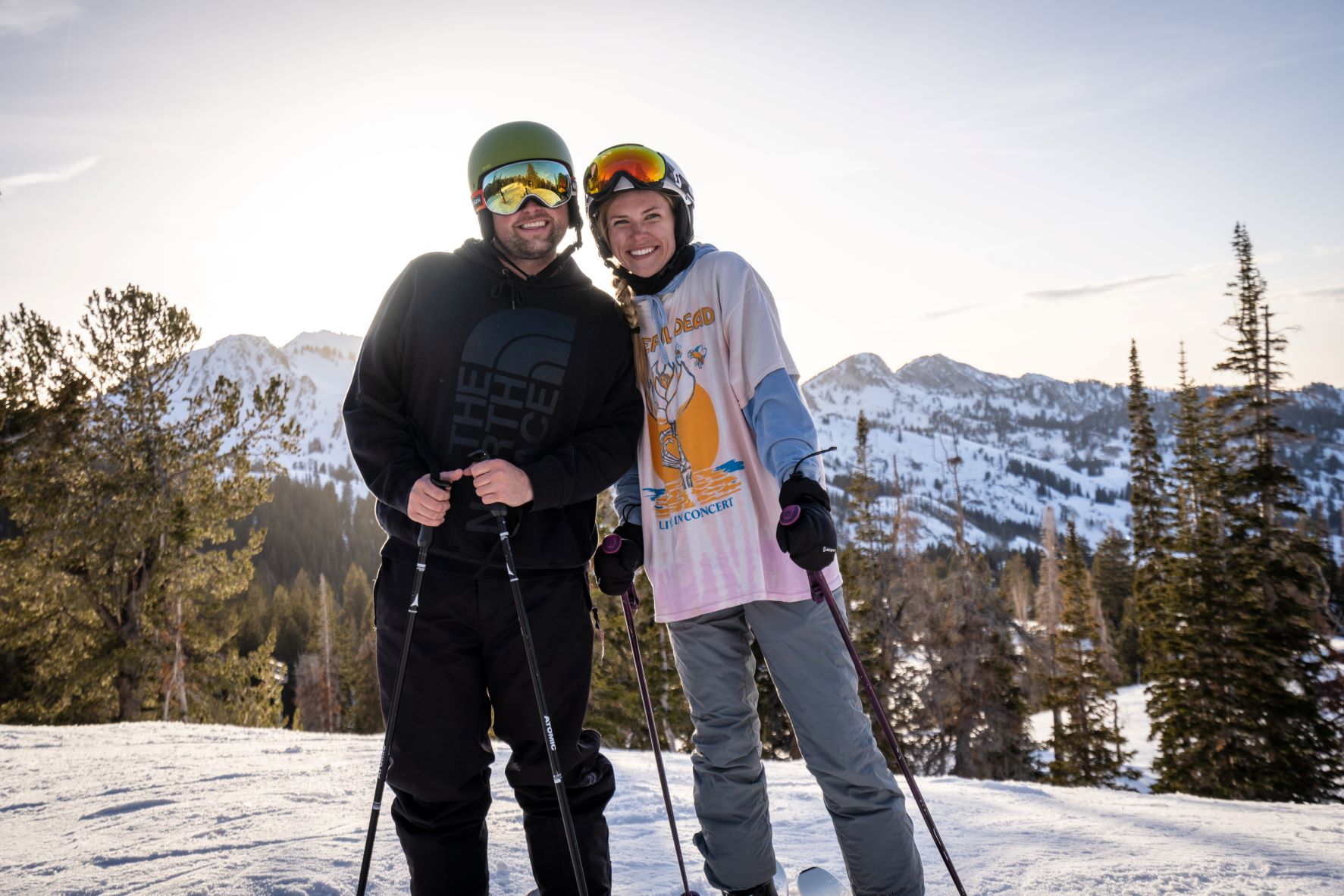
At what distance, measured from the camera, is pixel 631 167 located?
290 centimetres

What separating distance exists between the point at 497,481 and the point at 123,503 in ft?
57.3

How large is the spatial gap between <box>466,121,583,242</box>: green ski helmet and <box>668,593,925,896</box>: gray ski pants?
1704 mm

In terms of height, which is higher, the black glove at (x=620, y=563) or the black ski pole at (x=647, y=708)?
the black glove at (x=620, y=563)

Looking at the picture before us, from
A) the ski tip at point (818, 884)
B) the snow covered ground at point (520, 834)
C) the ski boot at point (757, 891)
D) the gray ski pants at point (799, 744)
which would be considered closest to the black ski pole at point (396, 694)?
the snow covered ground at point (520, 834)

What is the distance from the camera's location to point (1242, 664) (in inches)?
790

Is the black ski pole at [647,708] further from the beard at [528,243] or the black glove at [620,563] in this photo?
the beard at [528,243]

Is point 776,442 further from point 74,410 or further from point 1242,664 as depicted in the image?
point 1242,664

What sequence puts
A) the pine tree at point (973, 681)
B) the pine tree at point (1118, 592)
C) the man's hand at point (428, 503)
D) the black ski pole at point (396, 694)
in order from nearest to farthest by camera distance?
the black ski pole at point (396, 694) → the man's hand at point (428, 503) → the pine tree at point (973, 681) → the pine tree at point (1118, 592)

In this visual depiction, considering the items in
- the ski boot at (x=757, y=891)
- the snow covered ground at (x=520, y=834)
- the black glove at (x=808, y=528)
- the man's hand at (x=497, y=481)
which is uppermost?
the man's hand at (x=497, y=481)

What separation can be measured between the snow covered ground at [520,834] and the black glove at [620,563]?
1.20 m

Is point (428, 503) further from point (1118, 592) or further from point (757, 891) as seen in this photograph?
point (1118, 592)

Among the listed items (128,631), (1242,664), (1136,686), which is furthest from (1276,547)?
(1136,686)

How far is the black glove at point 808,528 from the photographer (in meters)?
2.34

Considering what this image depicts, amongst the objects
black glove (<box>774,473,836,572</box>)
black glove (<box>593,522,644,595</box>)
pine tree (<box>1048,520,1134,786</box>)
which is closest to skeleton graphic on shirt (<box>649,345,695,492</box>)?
black glove (<box>593,522,644,595</box>)
